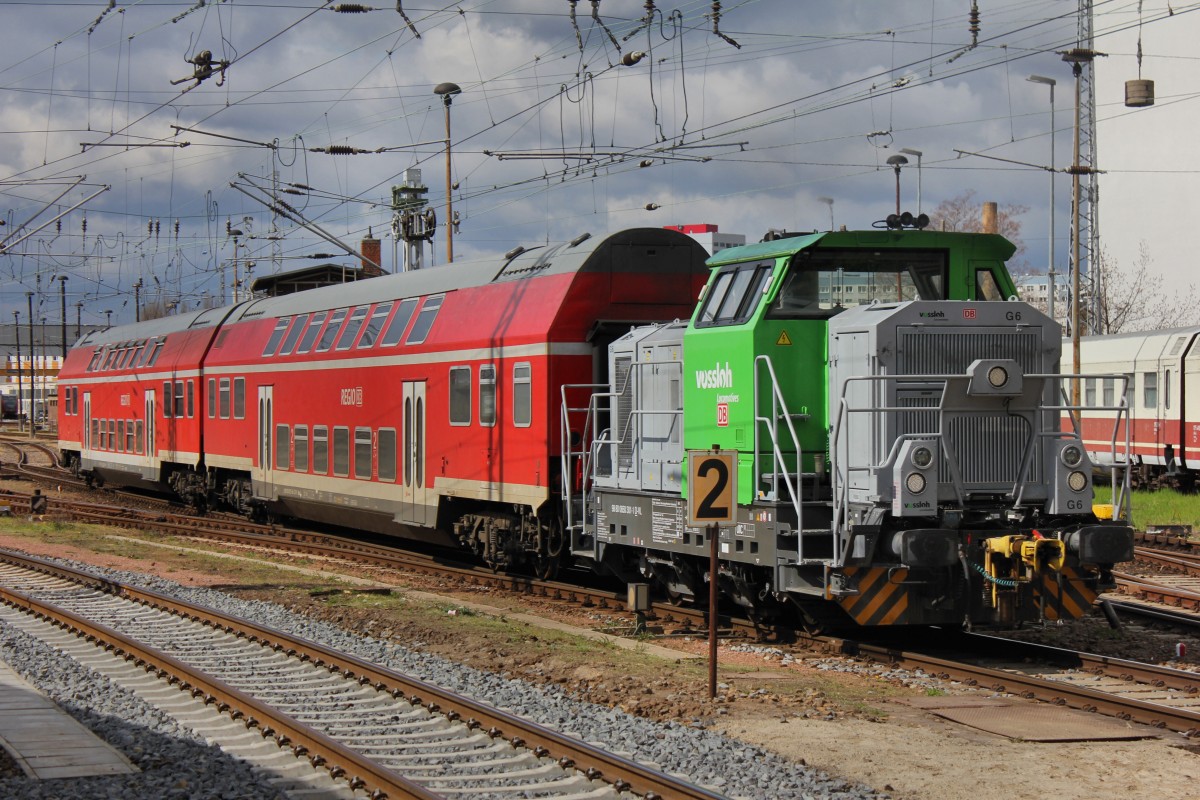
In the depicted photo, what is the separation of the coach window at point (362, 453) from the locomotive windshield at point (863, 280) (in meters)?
10.2

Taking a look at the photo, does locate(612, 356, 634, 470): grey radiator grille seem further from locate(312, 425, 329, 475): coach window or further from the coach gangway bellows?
locate(312, 425, 329, 475): coach window

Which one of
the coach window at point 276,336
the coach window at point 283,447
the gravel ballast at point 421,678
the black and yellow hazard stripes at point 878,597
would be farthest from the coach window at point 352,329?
the black and yellow hazard stripes at point 878,597

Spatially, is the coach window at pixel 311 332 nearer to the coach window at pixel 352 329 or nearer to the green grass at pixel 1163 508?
the coach window at pixel 352 329

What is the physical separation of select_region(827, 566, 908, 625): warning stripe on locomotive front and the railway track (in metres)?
3.39

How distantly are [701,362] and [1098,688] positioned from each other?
187 inches

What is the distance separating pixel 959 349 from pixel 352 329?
12.2m

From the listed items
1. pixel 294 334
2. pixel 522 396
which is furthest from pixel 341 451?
pixel 522 396

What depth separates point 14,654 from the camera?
39.3ft

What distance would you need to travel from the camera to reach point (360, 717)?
947 centimetres

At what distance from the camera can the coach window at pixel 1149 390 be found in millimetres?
30750

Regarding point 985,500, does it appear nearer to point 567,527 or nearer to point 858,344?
point 858,344

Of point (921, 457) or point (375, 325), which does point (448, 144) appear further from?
point (921, 457)

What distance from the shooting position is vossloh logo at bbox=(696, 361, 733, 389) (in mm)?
12367

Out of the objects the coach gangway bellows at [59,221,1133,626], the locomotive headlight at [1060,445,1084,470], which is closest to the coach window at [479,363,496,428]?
the coach gangway bellows at [59,221,1133,626]
